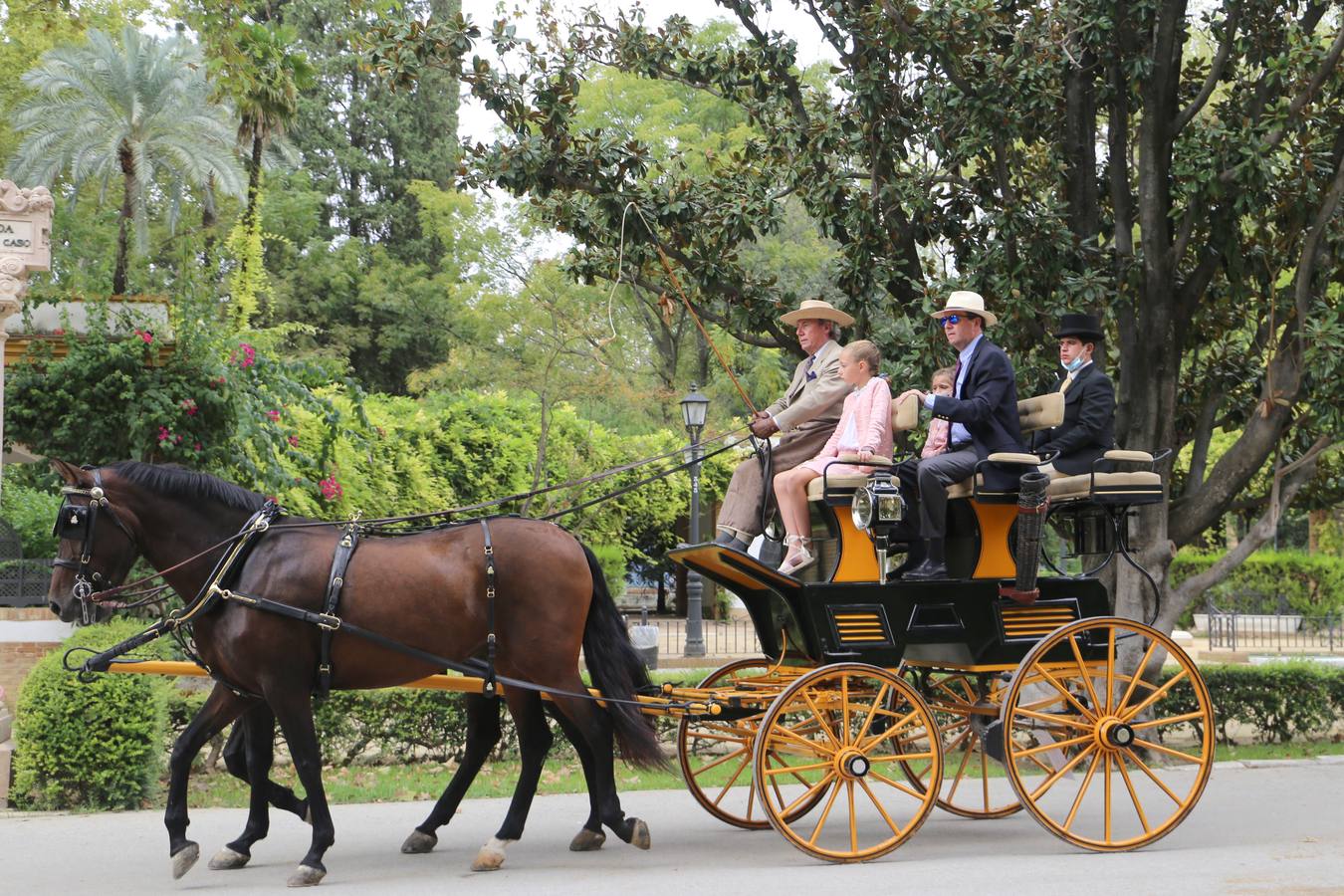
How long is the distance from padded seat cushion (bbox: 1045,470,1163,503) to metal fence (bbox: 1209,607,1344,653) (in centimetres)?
1654

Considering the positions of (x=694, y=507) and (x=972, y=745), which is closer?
(x=972, y=745)

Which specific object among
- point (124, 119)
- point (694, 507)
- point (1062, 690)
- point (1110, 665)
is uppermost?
point (124, 119)

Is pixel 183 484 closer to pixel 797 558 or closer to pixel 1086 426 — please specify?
pixel 797 558

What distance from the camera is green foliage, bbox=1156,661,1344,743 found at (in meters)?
12.2

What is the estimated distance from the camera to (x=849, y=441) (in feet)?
25.7

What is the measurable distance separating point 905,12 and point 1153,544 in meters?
4.88

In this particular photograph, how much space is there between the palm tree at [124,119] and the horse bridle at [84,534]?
28052 millimetres

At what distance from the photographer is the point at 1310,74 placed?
10.4 meters

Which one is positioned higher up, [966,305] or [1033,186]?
[1033,186]

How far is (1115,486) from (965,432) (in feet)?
3.00

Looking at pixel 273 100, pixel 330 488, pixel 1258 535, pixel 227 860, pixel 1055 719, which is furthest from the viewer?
pixel 273 100

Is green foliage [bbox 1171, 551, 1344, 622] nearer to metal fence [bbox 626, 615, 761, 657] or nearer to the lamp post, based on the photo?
metal fence [bbox 626, 615, 761, 657]

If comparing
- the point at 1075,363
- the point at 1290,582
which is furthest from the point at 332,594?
the point at 1290,582

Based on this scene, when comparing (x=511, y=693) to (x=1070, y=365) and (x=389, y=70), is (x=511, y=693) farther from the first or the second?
(x=389, y=70)
